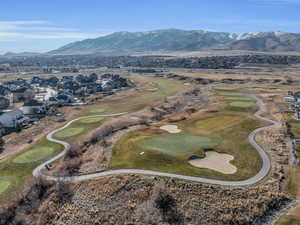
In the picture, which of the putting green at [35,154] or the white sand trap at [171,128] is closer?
the putting green at [35,154]

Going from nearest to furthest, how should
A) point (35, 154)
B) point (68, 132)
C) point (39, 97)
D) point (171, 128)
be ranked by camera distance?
point (35, 154)
point (171, 128)
point (68, 132)
point (39, 97)

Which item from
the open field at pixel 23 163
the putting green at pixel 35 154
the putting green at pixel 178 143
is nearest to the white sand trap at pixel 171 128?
the putting green at pixel 178 143

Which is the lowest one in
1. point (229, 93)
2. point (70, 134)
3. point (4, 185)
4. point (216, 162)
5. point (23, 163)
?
point (4, 185)

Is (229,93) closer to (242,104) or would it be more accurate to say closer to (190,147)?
(242,104)

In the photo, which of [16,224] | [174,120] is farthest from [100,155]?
[174,120]

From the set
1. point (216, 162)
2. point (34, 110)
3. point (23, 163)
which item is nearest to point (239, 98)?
point (216, 162)

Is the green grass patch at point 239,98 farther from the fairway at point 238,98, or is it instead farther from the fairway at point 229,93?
the fairway at point 229,93

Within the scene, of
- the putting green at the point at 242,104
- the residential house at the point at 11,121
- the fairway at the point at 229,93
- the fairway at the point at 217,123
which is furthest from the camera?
the fairway at the point at 229,93
